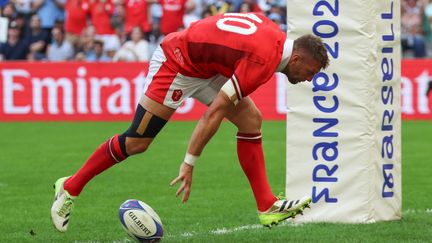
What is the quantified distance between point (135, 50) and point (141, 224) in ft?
46.7

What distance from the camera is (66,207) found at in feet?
26.7

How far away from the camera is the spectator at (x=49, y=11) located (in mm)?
23891

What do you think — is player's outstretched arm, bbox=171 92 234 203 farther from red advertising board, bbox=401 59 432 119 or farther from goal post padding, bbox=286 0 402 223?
red advertising board, bbox=401 59 432 119

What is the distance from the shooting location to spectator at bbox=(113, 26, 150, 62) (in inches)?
856

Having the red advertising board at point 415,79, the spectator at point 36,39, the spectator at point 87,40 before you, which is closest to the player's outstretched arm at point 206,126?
the red advertising board at point 415,79

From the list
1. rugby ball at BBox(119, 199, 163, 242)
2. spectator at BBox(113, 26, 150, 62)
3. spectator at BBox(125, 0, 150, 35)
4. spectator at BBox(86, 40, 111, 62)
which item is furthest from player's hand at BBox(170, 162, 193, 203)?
spectator at BBox(125, 0, 150, 35)

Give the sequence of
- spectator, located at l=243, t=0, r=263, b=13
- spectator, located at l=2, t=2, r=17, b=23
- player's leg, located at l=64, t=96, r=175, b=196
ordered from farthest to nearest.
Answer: spectator, located at l=2, t=2, r=17, b=23 → spectator, located at l=243, t=0, r=263, b=13 → player's leg, located at l=64, t=96, r=175, b=196

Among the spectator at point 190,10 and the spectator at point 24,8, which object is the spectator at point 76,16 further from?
the spectator at point 190,10

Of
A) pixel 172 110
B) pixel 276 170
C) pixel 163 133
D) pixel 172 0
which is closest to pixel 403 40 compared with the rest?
pixel 172 0

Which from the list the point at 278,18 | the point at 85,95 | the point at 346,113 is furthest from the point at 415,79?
the point at 346,113

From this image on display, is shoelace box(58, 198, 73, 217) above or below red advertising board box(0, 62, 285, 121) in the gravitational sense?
above

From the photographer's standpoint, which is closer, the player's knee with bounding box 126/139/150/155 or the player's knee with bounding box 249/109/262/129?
the player's knee with bounding box 126/139/150/155

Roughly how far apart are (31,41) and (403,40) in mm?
8046

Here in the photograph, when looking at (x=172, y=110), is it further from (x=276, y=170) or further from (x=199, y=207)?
(x=276, y=170)
